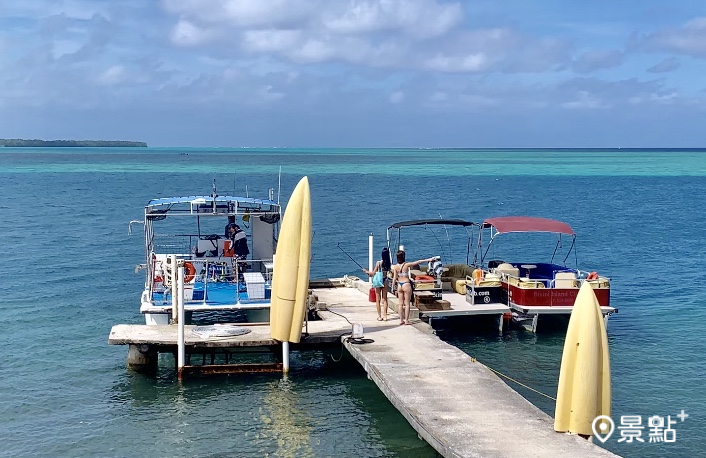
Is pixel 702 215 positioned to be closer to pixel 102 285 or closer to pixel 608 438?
pixel 102 285

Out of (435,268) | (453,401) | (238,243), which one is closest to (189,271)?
(238,243)

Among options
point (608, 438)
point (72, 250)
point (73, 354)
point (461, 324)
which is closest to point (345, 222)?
point (72, 250)

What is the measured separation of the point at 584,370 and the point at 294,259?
6857 millimetres

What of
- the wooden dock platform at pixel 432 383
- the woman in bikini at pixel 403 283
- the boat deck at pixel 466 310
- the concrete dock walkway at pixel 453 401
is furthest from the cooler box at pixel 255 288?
the boat deck at pixel 466 310

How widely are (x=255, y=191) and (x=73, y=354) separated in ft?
214

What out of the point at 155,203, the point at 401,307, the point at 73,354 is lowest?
the point at 73,354

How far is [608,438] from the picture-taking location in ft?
46.1

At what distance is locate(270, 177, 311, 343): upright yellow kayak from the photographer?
1645cm

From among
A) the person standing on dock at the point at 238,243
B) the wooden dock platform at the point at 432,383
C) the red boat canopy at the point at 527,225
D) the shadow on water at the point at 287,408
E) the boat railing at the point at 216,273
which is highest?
the red boat canopy at the point at 527,225

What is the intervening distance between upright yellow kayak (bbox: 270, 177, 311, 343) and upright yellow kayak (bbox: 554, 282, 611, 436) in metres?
6.35

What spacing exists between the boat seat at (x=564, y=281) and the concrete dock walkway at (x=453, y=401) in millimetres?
4786

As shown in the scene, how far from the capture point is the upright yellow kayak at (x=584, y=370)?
1141 cm

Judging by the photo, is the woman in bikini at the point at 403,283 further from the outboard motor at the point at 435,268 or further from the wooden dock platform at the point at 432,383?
the outboard motor at the point at 435,268

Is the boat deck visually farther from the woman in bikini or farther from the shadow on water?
the shadow on water
